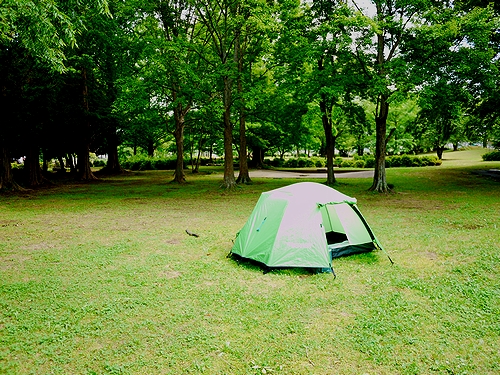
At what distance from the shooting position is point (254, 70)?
85.7ft

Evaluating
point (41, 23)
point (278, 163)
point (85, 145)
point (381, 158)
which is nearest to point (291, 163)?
point (278, 163)

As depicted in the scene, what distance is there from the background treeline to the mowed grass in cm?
572

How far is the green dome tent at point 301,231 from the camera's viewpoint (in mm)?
6961

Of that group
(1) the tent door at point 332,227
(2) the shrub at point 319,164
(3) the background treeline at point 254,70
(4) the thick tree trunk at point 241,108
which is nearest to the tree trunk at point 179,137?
(3) the background treeline at point 254,70

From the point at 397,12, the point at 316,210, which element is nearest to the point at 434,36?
the point at 397,12

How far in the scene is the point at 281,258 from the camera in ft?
22.9

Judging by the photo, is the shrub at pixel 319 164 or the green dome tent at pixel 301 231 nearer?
the green dome tent at pixel 301 231

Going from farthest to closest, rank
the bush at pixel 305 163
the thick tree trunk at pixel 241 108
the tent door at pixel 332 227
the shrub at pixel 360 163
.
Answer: the bush at pixel 305 163 < the shrub at pixel 360 163 < the thick tree trunk at pixel 241 108 < the tent door at pixel 332 227

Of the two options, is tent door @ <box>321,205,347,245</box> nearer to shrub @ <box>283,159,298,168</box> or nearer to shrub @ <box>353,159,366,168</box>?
shrub @ <box>353,159,366,168</box>

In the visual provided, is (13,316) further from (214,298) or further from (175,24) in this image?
(175,24)

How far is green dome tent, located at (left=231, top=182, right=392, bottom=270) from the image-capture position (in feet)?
22.8

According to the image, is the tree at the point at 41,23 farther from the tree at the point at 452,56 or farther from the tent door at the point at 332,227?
the tree at the point at 452,56

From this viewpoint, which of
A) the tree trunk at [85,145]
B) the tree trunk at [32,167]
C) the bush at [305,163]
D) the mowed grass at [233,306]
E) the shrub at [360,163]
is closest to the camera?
the mowed grass at [233,306]

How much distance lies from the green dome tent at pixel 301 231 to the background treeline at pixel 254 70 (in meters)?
6.69
